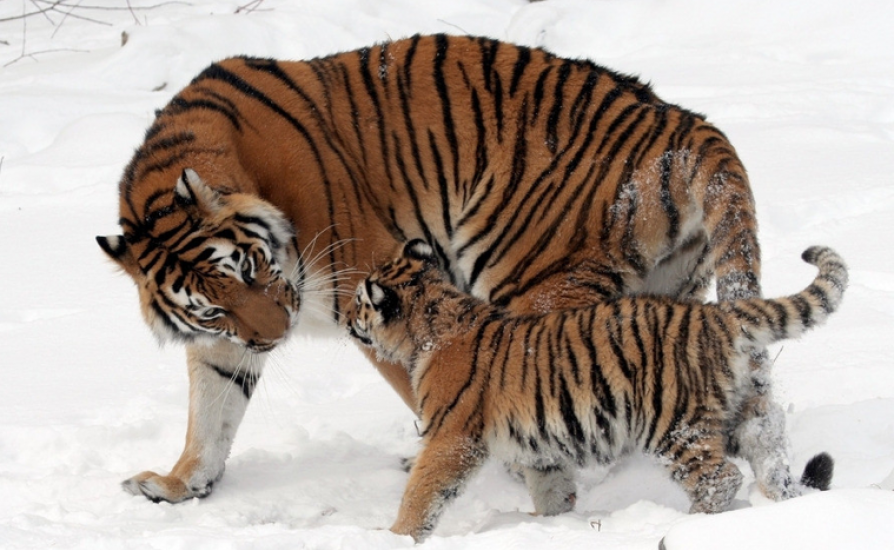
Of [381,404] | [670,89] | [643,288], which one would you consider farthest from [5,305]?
[670,89]

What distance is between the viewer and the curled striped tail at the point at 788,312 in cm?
325

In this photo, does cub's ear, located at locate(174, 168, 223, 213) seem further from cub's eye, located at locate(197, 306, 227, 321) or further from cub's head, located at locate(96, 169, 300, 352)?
cub's eye, located at locate(197, 306, 227, 321)

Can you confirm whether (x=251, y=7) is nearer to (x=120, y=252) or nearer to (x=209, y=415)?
(x=209, y=415)

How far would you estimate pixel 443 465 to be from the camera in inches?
135

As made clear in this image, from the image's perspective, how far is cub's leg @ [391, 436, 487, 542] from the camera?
3.39 m

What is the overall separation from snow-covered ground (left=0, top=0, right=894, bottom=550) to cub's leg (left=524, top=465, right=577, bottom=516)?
0.41ft

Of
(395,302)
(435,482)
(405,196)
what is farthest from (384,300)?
(435,482)

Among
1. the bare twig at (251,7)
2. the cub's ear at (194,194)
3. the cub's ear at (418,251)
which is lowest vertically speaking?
the bare twig at (251,7)

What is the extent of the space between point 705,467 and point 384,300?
4.07 ft

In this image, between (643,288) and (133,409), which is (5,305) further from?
(643,288)

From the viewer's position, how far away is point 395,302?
3.85 metres

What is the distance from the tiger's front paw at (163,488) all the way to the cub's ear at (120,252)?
0.76 m

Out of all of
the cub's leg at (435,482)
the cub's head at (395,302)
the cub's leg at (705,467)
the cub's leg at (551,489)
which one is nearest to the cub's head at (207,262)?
the cub's head at (395,302)

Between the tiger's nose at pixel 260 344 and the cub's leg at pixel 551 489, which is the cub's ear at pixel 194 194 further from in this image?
the cub's leg at pixel 551 489
